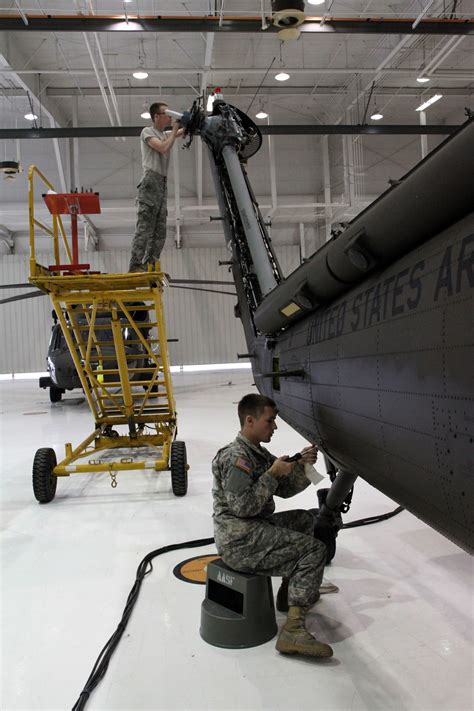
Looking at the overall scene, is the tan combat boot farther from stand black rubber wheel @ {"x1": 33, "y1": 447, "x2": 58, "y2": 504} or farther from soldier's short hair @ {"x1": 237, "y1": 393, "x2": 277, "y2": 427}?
stand black rubber wheel @ {"x1": 33, "y1": 447, "x2": 58, "y2": 504}

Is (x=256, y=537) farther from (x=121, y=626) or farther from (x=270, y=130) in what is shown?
(x=270, y=130)

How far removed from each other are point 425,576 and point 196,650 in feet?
4.70

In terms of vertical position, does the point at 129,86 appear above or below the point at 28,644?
above

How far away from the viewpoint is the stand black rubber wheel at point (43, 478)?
4805mm

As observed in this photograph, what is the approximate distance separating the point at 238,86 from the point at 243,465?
15.5 m

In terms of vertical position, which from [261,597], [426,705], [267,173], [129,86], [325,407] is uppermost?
[129,86]

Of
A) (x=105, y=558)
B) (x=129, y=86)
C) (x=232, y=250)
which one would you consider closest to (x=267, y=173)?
(x=129, y=86)

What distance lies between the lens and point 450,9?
11.9 metres

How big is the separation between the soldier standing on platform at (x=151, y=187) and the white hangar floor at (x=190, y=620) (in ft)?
7.49

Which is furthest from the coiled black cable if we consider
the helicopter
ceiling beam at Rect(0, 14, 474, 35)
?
ceiling beam at Rect(0, 14, 474, 35)

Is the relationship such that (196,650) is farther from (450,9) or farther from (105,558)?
(450,9)

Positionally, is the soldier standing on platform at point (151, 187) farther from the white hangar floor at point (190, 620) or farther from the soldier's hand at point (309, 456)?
the soldier's hand at point (309, 456)

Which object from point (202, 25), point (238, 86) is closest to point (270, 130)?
point (238, 86)

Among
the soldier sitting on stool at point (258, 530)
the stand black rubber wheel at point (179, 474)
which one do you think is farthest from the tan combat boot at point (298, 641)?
the stand black rubber wheel at point (179, 474)
